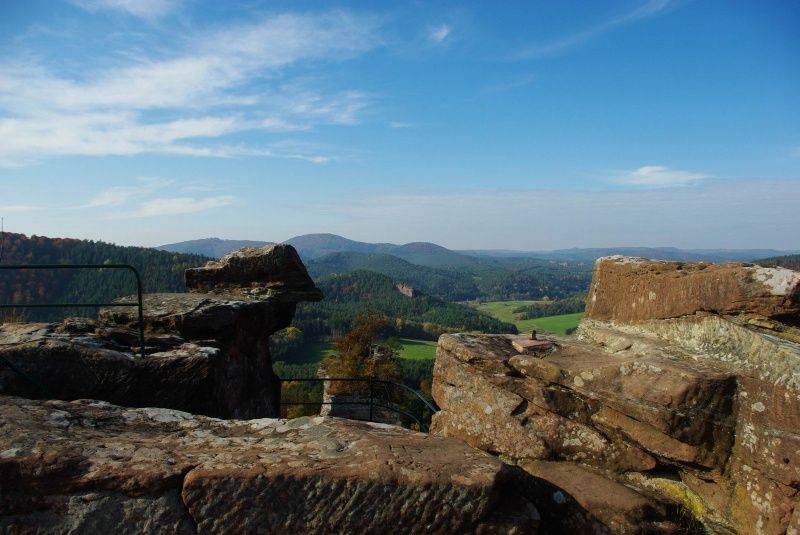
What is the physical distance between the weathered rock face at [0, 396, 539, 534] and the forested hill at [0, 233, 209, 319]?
75.5 m

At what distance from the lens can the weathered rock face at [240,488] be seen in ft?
12.2

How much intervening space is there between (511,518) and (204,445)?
2.68 m

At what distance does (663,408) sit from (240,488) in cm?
386

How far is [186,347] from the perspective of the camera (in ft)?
25.9

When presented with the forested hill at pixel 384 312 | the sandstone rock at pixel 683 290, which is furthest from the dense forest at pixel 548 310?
the sandstone rock at pixel 683 290

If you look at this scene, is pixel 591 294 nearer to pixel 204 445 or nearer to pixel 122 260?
pixel 204 445

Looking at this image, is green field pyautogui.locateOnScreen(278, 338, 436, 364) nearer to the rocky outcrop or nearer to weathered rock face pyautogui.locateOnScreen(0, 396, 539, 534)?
the rocky outcrop

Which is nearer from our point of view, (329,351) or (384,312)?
(329,351)

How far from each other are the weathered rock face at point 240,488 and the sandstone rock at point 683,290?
303 centimetres

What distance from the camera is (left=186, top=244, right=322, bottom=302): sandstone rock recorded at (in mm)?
12047

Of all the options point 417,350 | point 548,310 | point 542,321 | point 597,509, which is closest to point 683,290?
point 597,509

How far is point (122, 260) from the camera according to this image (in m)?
124

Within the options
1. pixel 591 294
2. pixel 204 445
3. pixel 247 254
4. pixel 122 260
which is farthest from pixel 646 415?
pixel 122 260

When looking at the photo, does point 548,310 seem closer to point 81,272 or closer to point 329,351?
point 329,351
